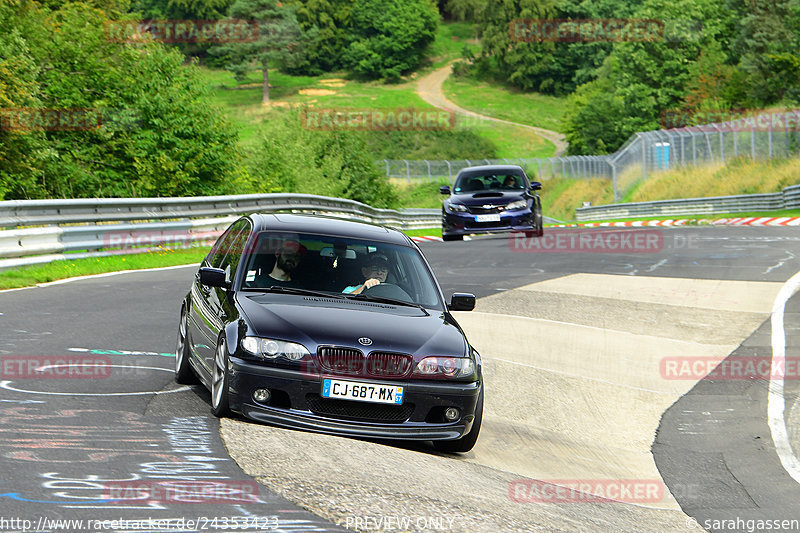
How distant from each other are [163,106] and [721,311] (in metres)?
21.8

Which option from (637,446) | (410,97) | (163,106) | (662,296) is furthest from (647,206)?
(410,97)

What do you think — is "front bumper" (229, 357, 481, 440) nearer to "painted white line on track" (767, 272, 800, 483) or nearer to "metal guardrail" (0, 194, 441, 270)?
"painted white line on track" (767, 272, 800, 483)

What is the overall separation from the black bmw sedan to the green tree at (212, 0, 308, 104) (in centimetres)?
12417

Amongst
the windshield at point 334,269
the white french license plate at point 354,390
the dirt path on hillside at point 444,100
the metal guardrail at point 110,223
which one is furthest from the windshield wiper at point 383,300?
the dirt path on hillside at point 444,100

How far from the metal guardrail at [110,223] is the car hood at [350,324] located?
25.6ft

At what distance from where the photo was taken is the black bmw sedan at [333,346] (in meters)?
6.82

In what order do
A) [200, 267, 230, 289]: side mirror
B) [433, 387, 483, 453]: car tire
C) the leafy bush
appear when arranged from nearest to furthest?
[433, 387, 483, 453]: car tire
[200, 267, 230, 289]: side mirror
the leafy bush

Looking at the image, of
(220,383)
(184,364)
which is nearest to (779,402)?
(184,364)

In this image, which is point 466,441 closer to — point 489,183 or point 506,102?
point 489,183

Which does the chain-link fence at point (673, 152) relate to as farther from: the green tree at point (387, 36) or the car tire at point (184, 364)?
the green tree at point (387, 36)

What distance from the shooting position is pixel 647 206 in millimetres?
50531

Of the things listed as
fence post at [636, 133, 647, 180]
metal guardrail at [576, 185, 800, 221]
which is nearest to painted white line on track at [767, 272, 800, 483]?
metal guardrail at [576, 185, 800, 221]

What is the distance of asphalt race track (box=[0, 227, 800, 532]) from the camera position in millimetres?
5156

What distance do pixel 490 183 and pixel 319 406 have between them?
1844cm
